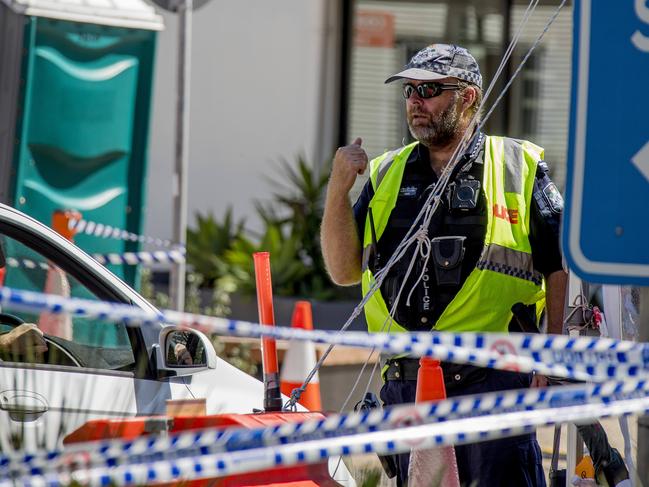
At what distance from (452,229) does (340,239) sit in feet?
1.34

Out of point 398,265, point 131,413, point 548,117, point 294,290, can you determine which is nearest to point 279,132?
point 294,290

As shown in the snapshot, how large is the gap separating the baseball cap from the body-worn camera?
0.36 meters

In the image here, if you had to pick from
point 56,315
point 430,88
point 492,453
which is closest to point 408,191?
point 430,88

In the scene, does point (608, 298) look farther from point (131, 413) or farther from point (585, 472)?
point (131, 413)

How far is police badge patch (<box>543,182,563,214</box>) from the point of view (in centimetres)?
443

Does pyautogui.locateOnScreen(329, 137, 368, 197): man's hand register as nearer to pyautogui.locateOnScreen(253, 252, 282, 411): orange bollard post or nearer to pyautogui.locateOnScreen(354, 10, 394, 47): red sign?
pyautogui.locateOnScreen(253, 252, 282, 411): orange bollard post

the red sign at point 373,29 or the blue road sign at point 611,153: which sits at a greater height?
the red sign at point 373,29

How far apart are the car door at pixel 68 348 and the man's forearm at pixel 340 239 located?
75 centimetres

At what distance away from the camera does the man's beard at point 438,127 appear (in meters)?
4.51

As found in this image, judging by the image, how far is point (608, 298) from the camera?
4.53 meters

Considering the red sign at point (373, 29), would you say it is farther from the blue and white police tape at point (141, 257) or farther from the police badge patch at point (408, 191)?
the police badge patch at point (408, 191)

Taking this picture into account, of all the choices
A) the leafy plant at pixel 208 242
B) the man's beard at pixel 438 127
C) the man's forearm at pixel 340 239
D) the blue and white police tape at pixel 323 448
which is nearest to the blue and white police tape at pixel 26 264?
the man's forearm at pixel 340 239

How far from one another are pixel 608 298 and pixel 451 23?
8.05 meters

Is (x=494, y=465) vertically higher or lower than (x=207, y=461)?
lower
